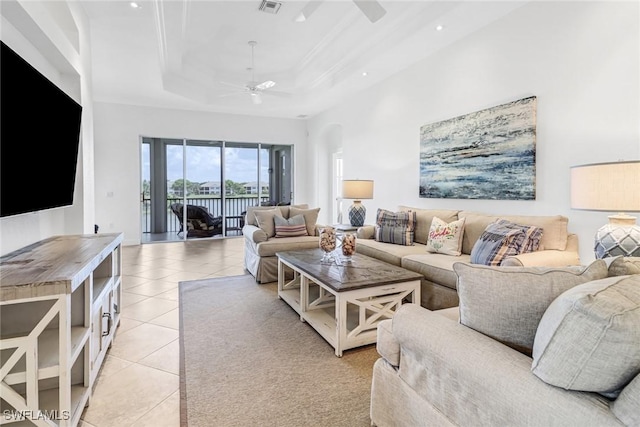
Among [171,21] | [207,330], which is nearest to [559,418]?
[207,330]

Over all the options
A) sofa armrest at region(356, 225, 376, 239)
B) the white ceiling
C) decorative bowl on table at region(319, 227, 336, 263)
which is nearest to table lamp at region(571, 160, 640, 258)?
decorative bowl on table at region(319, 227, 336, 263)

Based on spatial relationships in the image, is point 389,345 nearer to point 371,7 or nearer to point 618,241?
point 618,241

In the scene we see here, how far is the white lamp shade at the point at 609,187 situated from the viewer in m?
1.95

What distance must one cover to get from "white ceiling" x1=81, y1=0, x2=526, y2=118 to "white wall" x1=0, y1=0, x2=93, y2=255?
0.54 meters

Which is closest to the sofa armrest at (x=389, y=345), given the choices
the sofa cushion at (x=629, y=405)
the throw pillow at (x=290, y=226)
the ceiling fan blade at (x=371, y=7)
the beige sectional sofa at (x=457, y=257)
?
the sofa cushion at (x=629, y=405)

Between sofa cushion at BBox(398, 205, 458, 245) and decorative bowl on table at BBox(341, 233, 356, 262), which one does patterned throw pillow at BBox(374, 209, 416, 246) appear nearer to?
sofa cushion at BBox(398, 205, 458, 245)

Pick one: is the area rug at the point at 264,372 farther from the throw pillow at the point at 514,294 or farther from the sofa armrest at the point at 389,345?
the throw pillow at the point at 514,294

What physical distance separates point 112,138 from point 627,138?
7567 millimetres

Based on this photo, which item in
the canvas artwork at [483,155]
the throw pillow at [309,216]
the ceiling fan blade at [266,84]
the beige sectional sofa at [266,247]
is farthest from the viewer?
the ceiling fan blade at [266,84]

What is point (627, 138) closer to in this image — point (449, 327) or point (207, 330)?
point (449, 327)

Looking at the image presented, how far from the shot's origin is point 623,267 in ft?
3.79

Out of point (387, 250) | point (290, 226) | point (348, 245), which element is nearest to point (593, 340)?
point (348, 245)

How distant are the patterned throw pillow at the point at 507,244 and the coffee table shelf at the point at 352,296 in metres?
0.65

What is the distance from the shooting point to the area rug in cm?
171
